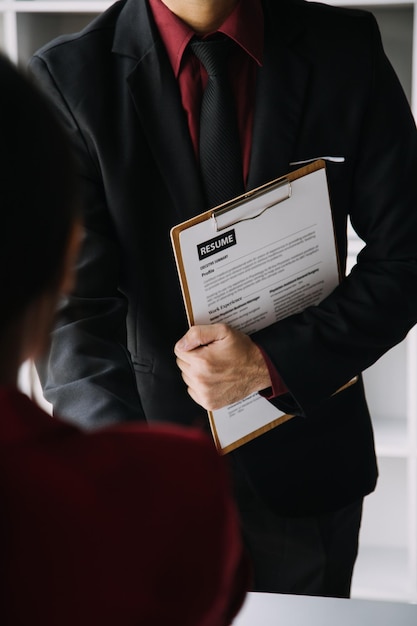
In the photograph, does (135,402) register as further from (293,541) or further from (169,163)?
(293,541)

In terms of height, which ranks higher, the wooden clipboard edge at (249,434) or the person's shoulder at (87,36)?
the person's shoulder at (87,36)

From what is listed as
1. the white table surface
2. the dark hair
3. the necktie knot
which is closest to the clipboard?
the necktie knot

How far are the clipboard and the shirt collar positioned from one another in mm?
221

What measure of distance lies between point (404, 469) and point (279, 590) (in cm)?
110

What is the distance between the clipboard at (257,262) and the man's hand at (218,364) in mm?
27

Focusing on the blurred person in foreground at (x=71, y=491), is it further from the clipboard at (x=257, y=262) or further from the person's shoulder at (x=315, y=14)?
the person's shoulder at (x=315, y=14)

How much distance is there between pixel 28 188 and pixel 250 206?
734 millimetres

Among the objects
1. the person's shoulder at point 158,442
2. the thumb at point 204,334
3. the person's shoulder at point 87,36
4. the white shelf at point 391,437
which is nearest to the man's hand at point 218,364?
A: the thumb at point 204,334

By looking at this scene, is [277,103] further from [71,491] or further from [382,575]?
[382,575]

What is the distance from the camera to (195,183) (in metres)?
1.26

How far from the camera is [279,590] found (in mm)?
1524

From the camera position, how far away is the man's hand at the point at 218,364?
1.19 meters

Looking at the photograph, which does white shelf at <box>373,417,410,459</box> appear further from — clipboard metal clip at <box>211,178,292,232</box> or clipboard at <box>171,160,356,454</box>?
clipboard metal clip at <box>211,178,292,232</box>

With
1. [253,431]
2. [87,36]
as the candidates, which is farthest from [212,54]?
[253,431]
